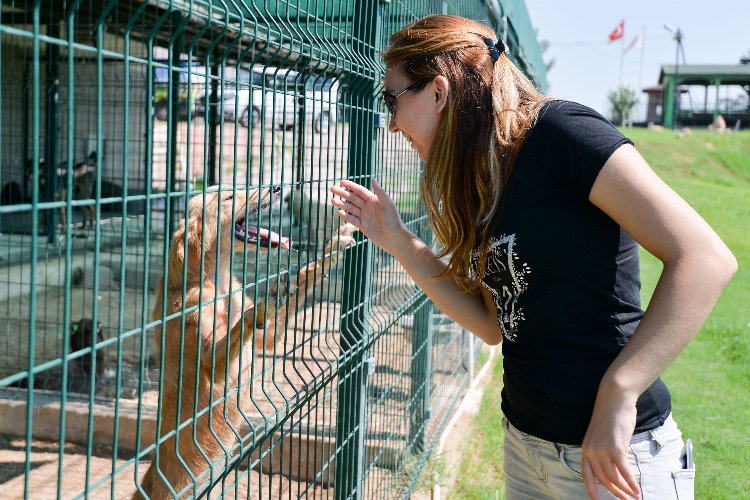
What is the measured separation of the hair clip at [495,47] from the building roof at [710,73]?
204ft

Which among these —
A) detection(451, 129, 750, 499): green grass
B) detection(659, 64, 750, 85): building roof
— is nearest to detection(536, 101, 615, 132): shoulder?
detection(451, 129, 750, 499): green grass

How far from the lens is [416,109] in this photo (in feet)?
7.73

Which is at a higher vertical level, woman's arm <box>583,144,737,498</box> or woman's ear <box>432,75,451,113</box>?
woman's ear <box>432,75,451,113</box>

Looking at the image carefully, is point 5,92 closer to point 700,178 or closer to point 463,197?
point 463,197

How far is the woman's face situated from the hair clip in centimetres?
19

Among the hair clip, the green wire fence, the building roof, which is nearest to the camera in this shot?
the green wire fence

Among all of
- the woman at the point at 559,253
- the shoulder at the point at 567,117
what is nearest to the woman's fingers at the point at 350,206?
the woman at the point at 559,253

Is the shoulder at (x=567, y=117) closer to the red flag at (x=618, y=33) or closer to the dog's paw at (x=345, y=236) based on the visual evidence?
the dog's paw at (x=345, y=236)

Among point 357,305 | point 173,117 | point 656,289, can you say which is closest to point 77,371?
point 357,305

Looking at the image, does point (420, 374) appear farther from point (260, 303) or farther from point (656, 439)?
point (656, 439)

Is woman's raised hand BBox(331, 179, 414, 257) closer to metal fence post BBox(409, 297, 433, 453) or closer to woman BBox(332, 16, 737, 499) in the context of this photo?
woman BBox(332, 16, 737, 499)

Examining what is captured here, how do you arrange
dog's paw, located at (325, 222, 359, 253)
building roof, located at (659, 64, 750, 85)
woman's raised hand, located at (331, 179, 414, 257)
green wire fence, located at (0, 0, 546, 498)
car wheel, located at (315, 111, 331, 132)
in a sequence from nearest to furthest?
green wire fence, located at (0, 0, 546, 498) < woman's raised hand, located at (331, 179, 414, 257) < car wheel, located at (315, 111, 331, 132) < dog's paw, located at (325, 222, 359, 253) < building roof, located at (659, 64, 750, 85)

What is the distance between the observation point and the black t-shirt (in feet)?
6.75

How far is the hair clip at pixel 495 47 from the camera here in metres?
2.31
